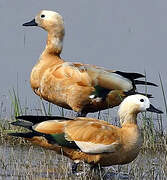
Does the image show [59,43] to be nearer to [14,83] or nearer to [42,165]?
[14,83]

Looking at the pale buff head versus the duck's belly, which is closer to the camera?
the pale buff head

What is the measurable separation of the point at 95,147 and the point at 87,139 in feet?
0.42

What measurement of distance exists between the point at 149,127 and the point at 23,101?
8.63 feet

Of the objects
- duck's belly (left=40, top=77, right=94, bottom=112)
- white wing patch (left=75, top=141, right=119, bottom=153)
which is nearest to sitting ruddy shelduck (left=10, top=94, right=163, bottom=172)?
white wing patch (left=75, top=141, right=119, bottom=153)

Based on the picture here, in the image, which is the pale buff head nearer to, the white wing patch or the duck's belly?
the white wing patch

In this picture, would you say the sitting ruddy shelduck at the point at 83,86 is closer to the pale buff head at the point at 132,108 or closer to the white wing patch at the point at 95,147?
the pale buff head at the point at 132,108

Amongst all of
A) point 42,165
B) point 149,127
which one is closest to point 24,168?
point 42,165

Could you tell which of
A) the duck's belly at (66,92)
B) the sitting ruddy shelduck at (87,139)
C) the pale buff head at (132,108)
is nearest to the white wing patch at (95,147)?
the sitting ruddy shelduck at (87,139)

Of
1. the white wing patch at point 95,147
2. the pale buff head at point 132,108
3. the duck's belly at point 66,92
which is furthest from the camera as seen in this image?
the duck's belly at point 66,92

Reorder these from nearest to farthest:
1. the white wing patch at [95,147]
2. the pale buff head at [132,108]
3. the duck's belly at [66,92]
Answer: the white wing patch at [95,147], the pale buff head at [132,108], the duck's belly at [66,92]

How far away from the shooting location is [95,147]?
728 cm

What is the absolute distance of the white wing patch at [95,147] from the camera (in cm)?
723

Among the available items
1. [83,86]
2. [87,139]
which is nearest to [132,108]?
[87,139]

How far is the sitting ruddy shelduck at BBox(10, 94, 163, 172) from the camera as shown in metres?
7.28
